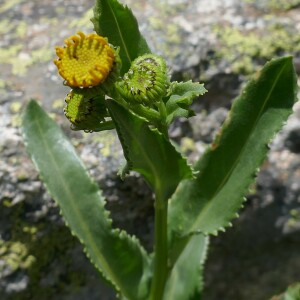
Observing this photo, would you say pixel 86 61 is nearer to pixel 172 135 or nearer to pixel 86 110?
pixel 86 110

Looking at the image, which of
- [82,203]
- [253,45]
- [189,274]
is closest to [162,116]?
[82,203]

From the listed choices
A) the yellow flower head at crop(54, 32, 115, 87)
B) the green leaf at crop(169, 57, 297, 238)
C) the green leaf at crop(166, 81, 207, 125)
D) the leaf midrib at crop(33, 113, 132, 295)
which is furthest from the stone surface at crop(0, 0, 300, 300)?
the yellow flower head at crop(54, 32, 115, 87)

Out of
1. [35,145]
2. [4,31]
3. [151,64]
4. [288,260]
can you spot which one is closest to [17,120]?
[35,145]

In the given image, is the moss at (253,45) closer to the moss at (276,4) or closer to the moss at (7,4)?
the moss at (276,4)

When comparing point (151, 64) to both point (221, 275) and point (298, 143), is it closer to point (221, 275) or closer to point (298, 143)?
point (298, 143)

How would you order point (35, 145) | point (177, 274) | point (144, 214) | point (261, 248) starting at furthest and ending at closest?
point (261, 248)
point (144, 214)
point (177, 274)
point (35, 145)

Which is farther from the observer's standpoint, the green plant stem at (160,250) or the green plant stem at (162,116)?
the green plant stem at (160,250)

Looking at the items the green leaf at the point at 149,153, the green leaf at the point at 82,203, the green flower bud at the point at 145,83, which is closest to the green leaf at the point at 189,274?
the green leaf at the point at 82,203
